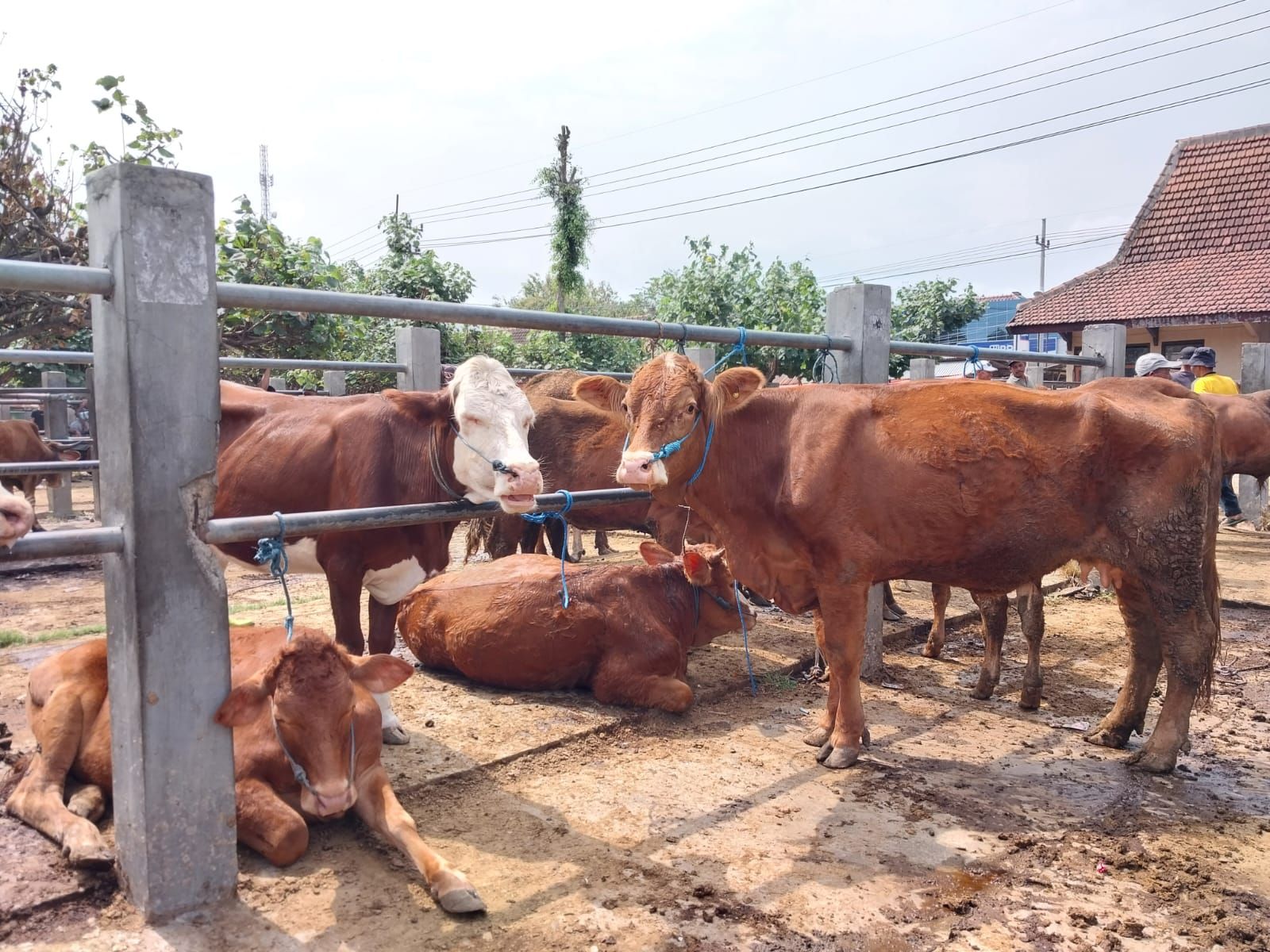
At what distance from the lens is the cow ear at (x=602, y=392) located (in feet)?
15.2

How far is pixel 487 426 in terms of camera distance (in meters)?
4.16

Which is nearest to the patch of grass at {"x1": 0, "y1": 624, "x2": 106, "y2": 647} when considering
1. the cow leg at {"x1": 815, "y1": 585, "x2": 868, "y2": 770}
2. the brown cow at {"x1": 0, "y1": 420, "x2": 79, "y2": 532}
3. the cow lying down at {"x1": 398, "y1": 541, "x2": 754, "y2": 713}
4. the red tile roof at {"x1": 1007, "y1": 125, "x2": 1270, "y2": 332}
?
the cow lying down at {"x1": 398, "y1": 541, "x2": 754, "y2": 713}

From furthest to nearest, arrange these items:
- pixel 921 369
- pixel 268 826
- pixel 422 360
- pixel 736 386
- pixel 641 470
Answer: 1. pixel 921 369
2. pixel 422 360
3. pixel 736 386
4. pixel 641 470
5. pixel 268 826

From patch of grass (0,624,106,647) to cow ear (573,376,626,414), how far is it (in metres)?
3.83

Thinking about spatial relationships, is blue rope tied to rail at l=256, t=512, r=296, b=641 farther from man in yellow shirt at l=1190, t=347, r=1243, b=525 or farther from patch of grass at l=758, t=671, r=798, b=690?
man in yellow shirt at l=1190, t=347, r=1243, b=525

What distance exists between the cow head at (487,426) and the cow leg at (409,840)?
118 centimetres

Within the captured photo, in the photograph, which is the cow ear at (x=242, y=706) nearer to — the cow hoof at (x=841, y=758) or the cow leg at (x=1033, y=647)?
the cow hoof at (x=841, y=758)

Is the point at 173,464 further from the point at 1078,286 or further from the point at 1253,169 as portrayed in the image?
the point at 1253,169

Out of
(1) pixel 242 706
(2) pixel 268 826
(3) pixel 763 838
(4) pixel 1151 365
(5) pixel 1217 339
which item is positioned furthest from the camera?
(5) pixel 1217 339

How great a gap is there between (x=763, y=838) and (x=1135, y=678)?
2.34 meters

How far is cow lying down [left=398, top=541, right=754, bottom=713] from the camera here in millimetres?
5168

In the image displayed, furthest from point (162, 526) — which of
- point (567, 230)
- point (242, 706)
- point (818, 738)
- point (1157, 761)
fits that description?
point (567, 230)

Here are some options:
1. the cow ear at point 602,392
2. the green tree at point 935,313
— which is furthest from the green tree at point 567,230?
the cow ear at point 602,392

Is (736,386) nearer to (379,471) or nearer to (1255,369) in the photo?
(379,471)
